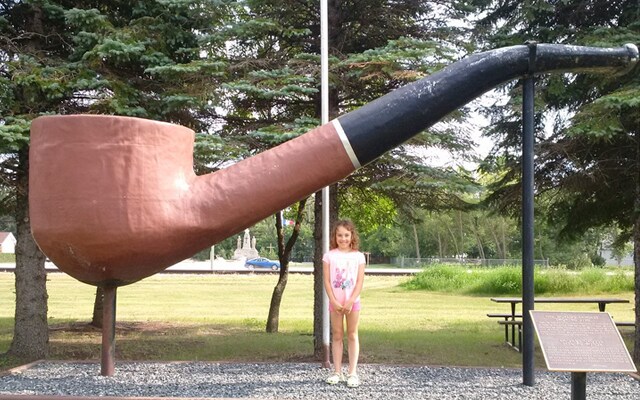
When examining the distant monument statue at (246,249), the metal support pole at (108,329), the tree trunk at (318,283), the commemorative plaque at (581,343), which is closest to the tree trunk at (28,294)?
the metal support pole at (108,329)

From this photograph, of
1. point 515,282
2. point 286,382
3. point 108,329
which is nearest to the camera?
point 108,329

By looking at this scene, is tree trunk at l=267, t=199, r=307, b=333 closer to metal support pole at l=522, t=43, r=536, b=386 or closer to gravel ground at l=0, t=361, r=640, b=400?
gravel ground at l=0, t=361, r=640, b=400

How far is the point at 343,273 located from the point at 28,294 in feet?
16.7

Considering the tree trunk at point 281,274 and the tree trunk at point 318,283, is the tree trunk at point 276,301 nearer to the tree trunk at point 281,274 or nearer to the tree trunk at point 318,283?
the tree trunk at point 281,274

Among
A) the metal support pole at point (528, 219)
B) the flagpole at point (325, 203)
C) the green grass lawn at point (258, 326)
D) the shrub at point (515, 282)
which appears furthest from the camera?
the shrub at point (515, 282)

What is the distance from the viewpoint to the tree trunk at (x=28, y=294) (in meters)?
8.91

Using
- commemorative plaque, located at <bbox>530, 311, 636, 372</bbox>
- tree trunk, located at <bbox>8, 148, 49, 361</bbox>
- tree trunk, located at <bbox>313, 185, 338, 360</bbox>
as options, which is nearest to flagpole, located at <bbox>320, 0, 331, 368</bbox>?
tree trunk, located at <bbox>313, 185, 338, 360</bbox>

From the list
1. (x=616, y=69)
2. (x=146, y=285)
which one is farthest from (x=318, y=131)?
(x=146, y=285)

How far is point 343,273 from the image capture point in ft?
19.4

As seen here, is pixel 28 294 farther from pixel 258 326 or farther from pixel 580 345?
pixel 580 345

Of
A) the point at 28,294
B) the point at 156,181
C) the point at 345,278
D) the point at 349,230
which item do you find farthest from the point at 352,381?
the point at 28,294

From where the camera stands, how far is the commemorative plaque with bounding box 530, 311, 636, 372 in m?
4.61

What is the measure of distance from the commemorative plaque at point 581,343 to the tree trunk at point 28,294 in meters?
6.57

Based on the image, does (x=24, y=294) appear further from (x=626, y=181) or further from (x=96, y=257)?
(x=626, y=181)
